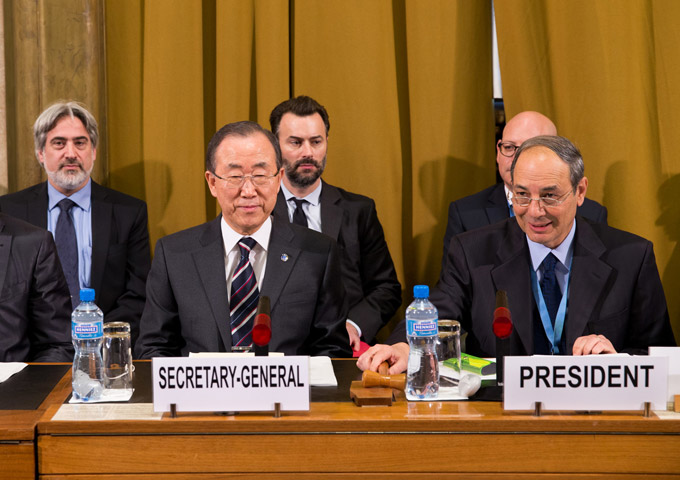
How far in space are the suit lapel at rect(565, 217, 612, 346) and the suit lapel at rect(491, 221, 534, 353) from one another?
10 cm

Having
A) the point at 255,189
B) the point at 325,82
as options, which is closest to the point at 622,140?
the point at 325,82

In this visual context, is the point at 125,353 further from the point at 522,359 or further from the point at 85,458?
the point at 522,359

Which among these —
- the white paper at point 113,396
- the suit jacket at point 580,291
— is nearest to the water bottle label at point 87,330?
the white paper at point 113,396

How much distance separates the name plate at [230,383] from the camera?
5.18 feet

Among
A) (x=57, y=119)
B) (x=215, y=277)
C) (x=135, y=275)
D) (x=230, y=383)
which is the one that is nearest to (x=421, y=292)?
(x=230, y=383)

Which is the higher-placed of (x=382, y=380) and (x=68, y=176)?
(x=68, y=176)

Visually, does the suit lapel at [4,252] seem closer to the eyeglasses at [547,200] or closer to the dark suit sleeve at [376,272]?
the dark suit sleeve at [376,272]

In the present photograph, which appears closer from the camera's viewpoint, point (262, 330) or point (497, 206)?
point (262, 330)

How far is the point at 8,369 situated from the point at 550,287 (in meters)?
1.39

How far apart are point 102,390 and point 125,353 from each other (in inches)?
3.6

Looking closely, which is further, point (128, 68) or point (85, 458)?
point (128, 68)

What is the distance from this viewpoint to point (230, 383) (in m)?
1.59

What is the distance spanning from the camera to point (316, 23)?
139 inches

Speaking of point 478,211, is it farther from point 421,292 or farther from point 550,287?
point 421,292
